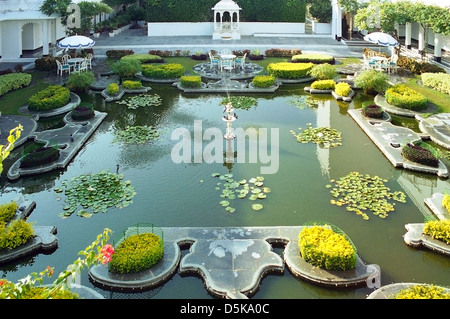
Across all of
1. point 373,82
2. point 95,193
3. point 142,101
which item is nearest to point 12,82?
point 142,101

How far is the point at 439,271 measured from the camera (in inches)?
395

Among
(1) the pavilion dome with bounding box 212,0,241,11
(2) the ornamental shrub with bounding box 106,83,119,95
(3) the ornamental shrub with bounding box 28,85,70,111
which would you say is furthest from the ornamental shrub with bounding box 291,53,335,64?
(3) the ornamental shrub with bounding box 28,85,70,111

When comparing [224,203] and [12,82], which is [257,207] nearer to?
[224,203]

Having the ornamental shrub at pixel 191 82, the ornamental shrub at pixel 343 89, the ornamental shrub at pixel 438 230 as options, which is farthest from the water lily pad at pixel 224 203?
the ornamental shrub at pixel 191 82

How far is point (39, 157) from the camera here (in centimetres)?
1471

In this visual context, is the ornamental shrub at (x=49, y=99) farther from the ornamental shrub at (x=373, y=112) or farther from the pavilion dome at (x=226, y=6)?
the pavilion dome at (x=226, y=6)

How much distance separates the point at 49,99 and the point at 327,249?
15217 mm

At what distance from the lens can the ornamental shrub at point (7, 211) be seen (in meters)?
11.5

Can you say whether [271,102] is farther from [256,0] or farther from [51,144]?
[256,0]

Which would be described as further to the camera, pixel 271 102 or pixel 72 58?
pixel 72 58

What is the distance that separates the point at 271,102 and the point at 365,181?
8958 mm

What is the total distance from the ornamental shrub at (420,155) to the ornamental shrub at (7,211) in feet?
38.8

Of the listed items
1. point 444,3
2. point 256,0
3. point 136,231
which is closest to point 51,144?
point 136,231

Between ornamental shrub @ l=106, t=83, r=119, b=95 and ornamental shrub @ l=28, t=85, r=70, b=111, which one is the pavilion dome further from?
ornamental shrub @ l=28, t=85, r=70, b=111
